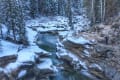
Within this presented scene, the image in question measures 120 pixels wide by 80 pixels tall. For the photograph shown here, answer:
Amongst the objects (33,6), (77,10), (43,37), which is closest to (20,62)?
(43,37)

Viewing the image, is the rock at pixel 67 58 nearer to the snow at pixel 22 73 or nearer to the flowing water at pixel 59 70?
the flowing water at pixel 59 70

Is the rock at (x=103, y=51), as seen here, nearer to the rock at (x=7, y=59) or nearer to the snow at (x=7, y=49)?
the rock at (x=7, y=59)

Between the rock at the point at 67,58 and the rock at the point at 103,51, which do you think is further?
the rock at the point at 67,58

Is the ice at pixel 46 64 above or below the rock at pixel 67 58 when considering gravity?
below

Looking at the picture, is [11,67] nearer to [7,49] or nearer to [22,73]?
[22,73]

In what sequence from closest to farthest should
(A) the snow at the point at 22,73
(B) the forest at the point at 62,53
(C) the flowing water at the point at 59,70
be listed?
(A) the snow at the point at 22,73
(B) the forest at the point at 62,53
(C) the flowing water at the point at 59,70

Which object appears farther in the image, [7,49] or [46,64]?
[7,49]

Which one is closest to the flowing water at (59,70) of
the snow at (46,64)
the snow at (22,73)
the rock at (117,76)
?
the snow at (46,64)

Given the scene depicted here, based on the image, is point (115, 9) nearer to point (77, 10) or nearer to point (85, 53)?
point (85, 53)

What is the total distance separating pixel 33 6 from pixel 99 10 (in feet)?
88.6

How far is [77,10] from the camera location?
78750 mm

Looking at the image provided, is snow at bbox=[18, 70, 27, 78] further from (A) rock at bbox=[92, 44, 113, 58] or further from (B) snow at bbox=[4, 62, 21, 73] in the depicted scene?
(A) rock at bbox=[92, 44, 113, 58]

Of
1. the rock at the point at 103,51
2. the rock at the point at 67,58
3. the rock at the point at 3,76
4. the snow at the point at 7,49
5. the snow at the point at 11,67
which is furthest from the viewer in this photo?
the rock at the point at 67,58

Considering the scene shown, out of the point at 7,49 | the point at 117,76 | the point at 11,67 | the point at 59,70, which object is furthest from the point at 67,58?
the point at 11,67
